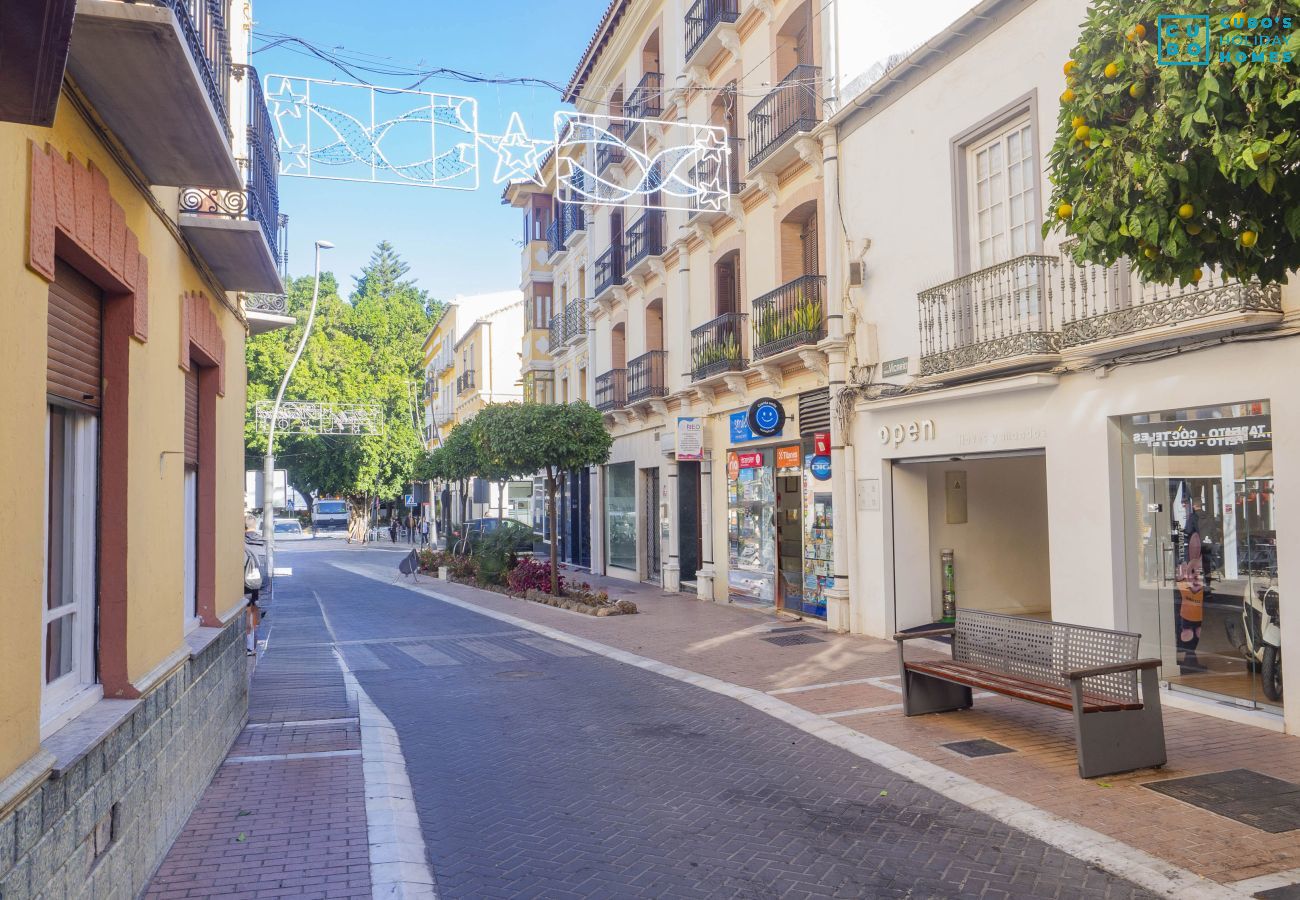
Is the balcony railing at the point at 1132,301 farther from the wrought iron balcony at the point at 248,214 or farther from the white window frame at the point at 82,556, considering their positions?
the white window frame at the point at 82,556

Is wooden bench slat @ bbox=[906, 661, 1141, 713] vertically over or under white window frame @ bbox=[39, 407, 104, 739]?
under

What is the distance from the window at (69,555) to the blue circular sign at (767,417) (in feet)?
37.9

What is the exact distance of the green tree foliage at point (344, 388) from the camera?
149ft

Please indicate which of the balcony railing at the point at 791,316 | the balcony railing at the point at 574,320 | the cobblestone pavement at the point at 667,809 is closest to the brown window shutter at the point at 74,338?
the cobblestone pavement at the point at 667,809

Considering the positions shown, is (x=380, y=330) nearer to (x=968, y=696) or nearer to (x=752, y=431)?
(x=752, y=431)

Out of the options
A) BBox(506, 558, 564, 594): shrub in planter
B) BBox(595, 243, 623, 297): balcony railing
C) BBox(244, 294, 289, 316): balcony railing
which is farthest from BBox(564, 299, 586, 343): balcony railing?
BBox(244, 294, 289, 316): balcony railing

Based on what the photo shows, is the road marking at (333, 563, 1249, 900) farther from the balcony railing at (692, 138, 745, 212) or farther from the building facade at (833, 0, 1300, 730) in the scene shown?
the balcony railing at (692, 138, 745, 212)

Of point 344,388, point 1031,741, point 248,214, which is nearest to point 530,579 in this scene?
point 248,214

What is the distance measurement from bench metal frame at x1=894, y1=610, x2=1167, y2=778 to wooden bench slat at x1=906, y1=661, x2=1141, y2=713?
34mm

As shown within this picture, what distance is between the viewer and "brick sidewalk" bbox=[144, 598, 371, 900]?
190 inches

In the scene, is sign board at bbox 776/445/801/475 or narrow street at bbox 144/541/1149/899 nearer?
narrow street at bbox 144/541/1149/899

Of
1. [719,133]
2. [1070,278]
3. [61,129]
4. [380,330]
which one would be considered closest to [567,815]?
[61,129]

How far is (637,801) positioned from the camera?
6109mm

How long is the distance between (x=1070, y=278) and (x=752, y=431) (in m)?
7.02
